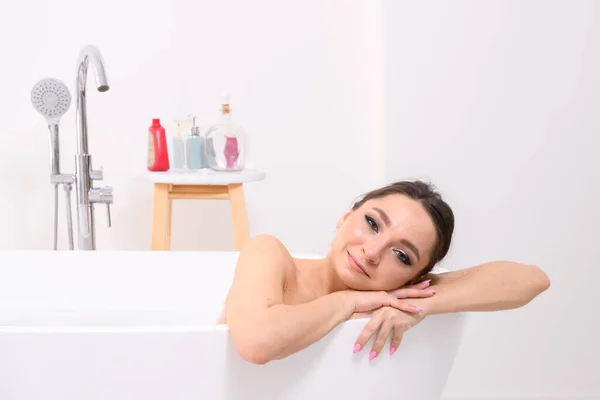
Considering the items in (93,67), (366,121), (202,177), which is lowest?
(202,177)

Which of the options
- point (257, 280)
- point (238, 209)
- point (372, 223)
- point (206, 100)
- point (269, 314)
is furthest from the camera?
point (206, 100)

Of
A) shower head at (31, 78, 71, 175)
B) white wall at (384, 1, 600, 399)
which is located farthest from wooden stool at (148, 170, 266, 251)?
white wall at (384, 1, 600, 399)

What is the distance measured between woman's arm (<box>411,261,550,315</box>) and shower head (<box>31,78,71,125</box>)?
132 cm

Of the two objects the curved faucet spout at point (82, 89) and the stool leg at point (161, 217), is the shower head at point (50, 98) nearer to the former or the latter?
the curved faucet spout at point (82, 89)

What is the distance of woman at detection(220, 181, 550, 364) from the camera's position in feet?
3.67

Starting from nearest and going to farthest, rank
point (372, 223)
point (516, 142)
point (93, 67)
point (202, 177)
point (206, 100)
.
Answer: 1. point (372, 223)
2. point (93, 67)
3. point (202, 177)
4. point (516, 142)
5. point (206, 100)

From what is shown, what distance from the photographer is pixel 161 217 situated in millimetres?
2307

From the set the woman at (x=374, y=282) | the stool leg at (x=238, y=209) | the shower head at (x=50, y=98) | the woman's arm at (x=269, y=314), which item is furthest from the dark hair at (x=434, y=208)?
the shower head at (x=50, y=98)

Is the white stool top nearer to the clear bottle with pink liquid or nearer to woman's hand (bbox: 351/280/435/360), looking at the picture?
the clear bottle with pink liquid

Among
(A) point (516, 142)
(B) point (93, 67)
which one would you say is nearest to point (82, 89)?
(B) point (93, 67)

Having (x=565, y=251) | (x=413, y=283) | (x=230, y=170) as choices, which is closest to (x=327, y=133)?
(x=230, y=170)

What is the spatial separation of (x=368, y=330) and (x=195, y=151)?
1.24 meters

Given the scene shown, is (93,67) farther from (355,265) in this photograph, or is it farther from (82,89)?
(355,265)

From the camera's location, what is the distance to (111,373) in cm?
113
